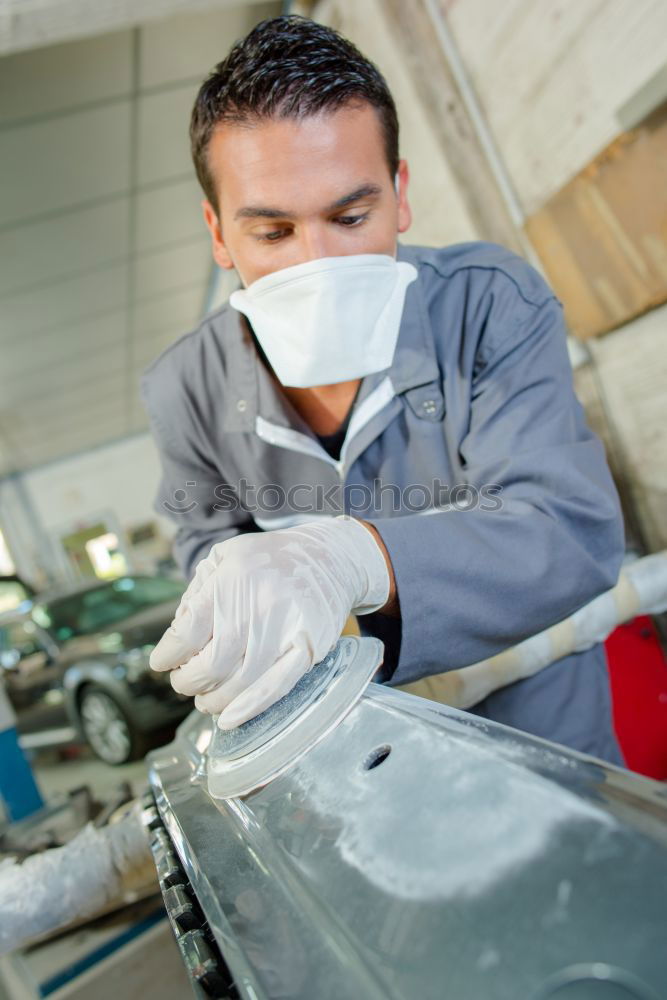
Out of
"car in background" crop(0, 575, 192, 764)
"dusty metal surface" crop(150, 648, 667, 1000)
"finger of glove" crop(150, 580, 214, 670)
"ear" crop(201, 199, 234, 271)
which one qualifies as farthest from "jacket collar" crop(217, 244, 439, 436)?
"car in background" crop(0, 575, 192, 764)

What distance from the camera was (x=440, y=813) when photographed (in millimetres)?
408

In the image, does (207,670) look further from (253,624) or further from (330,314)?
(330,314)

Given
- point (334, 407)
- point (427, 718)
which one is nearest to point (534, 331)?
point (334, 407)

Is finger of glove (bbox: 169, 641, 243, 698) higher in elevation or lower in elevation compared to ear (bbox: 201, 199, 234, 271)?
lower

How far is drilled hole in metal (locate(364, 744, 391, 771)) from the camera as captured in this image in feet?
1.60

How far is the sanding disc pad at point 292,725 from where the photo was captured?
0.54m

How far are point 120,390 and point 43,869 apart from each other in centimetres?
690

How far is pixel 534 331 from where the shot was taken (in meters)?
1.02

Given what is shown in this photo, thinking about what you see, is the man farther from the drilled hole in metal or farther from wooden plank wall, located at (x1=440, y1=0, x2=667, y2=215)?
wooden plank wall, located at (x1=440, y1=0, x2=667, y2=215)

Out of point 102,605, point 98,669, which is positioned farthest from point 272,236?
point 102,605

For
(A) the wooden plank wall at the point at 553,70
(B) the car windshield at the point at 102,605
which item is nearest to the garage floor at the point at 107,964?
(A) the wooden plank wall at the point at 553,70

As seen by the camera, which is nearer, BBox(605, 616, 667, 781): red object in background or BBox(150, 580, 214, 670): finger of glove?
BBox(150, 580, 214, 670): finger of glove

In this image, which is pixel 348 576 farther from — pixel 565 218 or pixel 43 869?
pixel 565 218

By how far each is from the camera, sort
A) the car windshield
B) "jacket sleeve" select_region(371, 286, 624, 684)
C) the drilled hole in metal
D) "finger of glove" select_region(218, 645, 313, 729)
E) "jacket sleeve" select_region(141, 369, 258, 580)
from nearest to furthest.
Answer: the drilled hole in metal
"finger of glove" select_region(218, 645, 313, 729)
"jacket sleeve" select_region(371, 286, 624, 684)
"jacket sleeve" select_region(141, 369, 258, 580)
the car windshield
